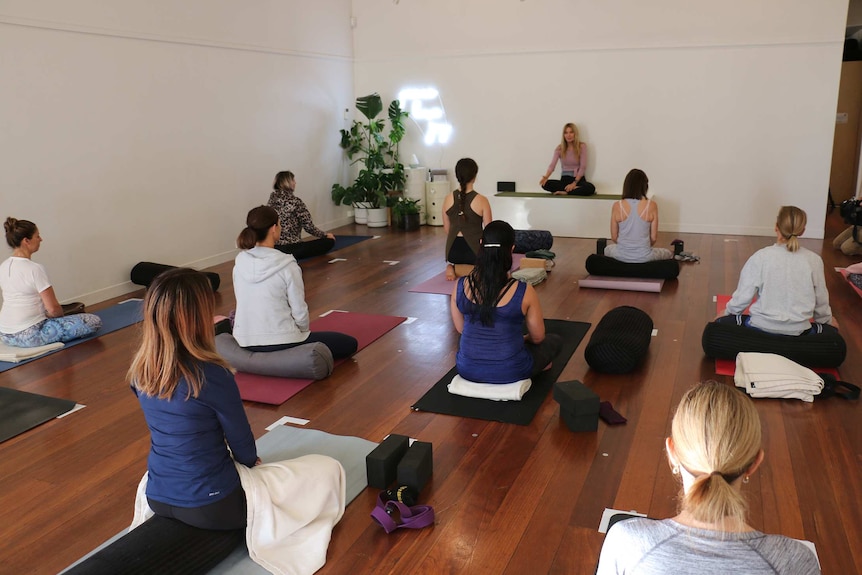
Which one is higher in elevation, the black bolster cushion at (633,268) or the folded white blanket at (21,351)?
the black bolster cushion at (633,268)

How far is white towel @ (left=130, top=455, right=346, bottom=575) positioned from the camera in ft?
7.13

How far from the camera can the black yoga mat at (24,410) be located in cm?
326

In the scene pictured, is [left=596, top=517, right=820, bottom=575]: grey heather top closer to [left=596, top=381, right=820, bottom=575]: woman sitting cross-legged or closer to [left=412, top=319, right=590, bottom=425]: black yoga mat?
[left=596, top=381, right=820, bottom=575]: woman sitting cross-legged

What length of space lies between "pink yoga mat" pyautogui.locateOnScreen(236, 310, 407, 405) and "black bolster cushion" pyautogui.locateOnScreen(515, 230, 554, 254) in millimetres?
2093

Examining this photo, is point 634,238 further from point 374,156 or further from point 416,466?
point 374,156

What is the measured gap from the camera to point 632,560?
1.29 meters

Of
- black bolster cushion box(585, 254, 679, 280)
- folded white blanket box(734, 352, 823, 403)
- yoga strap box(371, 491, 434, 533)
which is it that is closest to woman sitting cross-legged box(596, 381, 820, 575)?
yoga strap box(371, 491, 434, 533)

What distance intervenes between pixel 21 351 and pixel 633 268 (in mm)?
4247

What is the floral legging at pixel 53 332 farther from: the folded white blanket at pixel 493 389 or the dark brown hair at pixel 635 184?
the dark brown hair at pixel 635 184

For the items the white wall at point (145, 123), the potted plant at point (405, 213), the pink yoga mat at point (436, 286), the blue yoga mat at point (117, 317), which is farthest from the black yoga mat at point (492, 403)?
the potted plant at point (405, 213)

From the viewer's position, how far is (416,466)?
2.55 metres

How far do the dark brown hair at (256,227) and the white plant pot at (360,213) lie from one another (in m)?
4.85

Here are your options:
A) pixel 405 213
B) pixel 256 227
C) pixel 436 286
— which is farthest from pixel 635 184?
pixel 405 213

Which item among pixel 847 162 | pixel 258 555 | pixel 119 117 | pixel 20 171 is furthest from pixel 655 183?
pixel 258 555
